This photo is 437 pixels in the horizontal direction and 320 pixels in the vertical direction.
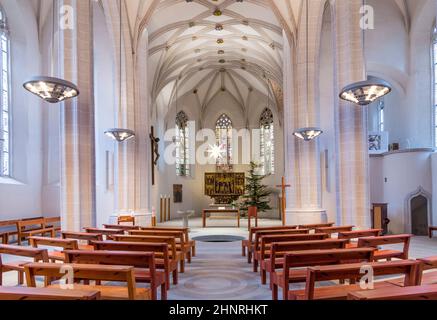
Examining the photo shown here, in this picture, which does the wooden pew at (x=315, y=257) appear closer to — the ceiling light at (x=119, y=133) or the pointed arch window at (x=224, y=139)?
the ceiling light at (x=119, y=133)

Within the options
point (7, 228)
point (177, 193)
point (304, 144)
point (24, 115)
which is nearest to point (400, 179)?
point (304, 144)

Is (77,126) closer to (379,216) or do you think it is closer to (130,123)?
(130,123)

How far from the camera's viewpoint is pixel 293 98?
14172 millimetres

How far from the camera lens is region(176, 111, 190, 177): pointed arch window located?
25.2 m

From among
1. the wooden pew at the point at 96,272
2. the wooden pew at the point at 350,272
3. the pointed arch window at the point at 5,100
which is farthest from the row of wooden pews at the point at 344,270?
the pointed arch window at the point at 5,100

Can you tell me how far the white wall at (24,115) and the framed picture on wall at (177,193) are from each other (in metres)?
11.0

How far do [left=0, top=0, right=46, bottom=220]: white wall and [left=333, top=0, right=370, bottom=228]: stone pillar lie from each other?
10500 millimetres

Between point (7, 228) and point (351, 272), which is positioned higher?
point (351, 272)

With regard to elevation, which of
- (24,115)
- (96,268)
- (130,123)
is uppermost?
(24,115)

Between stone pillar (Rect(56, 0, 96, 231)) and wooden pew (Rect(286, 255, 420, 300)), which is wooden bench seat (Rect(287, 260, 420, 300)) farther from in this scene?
stone pillar (Rect(56, 0, 96, 231))

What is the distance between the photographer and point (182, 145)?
2578 cm

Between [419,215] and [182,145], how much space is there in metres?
16.3

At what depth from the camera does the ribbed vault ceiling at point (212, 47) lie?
53.4 ft

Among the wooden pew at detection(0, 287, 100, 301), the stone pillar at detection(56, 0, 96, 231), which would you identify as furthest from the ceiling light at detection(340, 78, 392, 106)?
the stone pillar at detection(56, 0, 96, 231)
